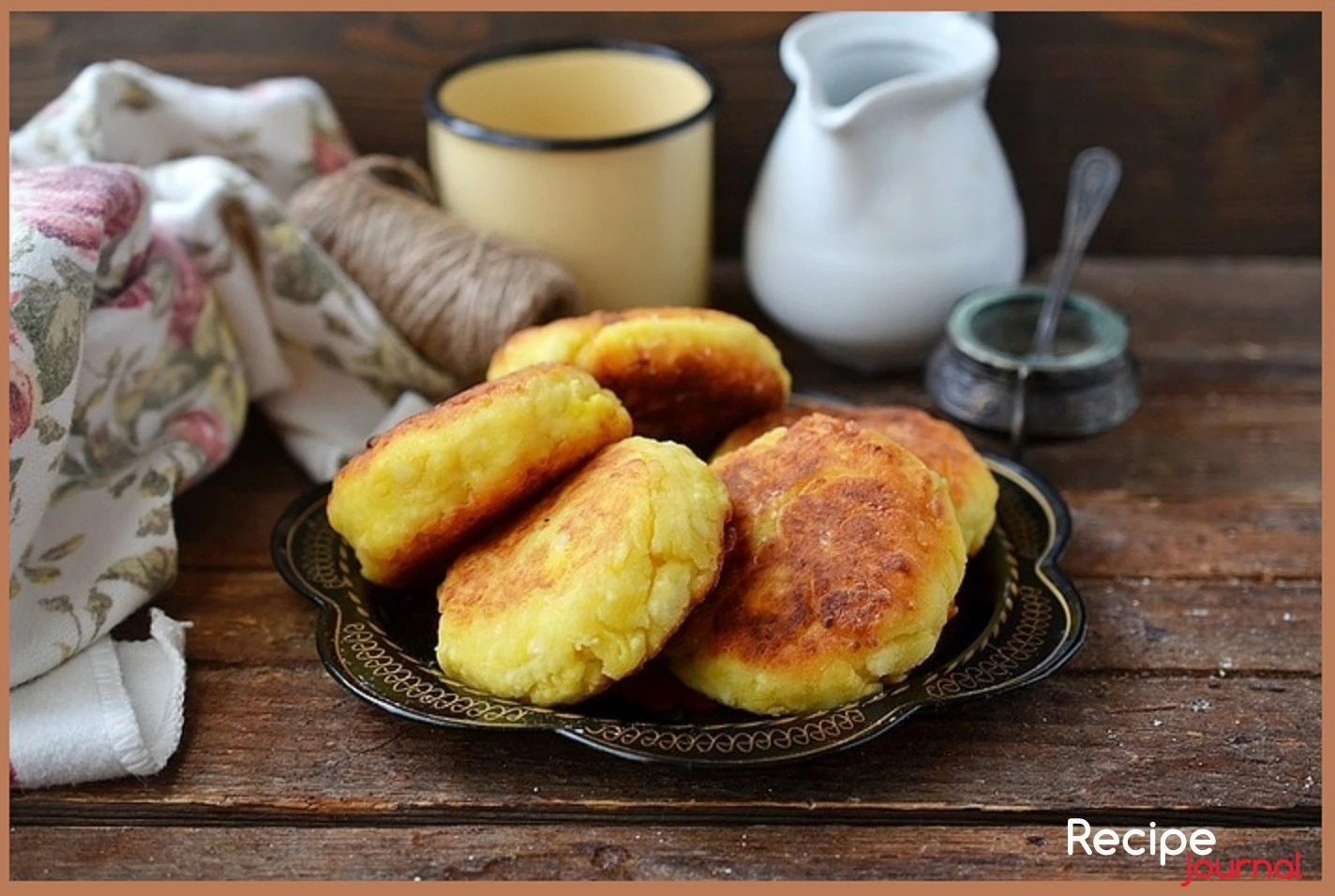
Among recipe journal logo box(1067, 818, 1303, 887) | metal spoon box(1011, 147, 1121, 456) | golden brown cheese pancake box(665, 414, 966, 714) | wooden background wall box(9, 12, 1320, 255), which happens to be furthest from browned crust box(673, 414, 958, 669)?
wooden background wall box(9, 12, 1320, 255)

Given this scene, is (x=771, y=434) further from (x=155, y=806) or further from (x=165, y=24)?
(x=165, y=24)

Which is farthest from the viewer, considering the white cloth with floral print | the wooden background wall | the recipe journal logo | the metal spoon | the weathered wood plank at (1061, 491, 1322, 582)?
the wooden background wall

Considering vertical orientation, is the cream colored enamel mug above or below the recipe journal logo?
above

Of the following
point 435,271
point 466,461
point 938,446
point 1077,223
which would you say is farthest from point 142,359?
point 1077,223

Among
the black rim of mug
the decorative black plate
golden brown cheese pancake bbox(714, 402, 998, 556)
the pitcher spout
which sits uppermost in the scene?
the pitcher spout

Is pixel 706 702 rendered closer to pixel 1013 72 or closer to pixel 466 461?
pixel 466 461

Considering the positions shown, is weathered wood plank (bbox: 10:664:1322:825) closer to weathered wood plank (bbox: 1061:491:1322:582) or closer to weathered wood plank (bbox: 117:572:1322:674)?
weathered wood plank (bbox: 117:572:1322:674)

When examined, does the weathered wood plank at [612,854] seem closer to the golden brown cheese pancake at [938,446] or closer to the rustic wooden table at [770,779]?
the rustic wooden table at [770,779]
